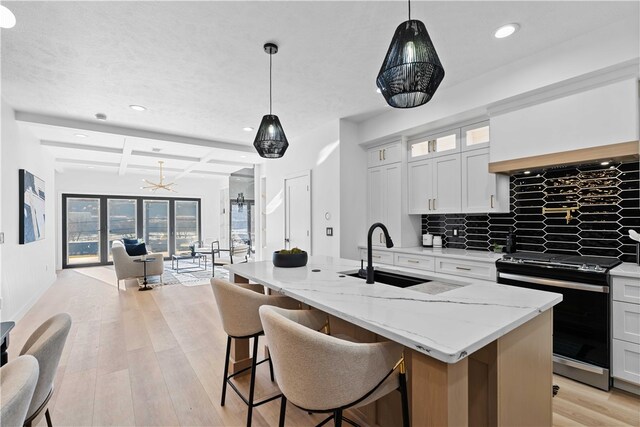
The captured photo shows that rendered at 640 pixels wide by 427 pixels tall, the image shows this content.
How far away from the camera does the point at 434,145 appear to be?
3861 millimetres

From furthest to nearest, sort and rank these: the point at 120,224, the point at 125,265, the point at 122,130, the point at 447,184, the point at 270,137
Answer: the point at 120,224
the point at 125,265
the point at 122,130
the point at 447,184
the point at 270,137

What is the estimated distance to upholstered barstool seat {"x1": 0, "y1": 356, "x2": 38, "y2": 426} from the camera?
84cm

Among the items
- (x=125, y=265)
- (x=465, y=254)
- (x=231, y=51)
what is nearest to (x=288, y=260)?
(x=231, y=51)

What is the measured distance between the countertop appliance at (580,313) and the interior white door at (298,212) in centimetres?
300

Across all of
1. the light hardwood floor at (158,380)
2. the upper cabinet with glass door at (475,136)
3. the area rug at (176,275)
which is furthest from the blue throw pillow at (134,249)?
the upper cabinet with glass door at (475,136)

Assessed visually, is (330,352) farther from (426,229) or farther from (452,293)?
(426,229)

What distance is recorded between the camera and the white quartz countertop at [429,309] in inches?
42.1

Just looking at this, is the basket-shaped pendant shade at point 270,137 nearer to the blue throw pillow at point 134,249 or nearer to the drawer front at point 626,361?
the drawer front at point 626,361

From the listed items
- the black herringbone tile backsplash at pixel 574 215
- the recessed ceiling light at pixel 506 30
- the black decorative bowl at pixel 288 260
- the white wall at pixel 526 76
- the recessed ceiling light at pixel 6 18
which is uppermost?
the recessed ceiling light at pixel 506 30

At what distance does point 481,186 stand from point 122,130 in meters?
4.91

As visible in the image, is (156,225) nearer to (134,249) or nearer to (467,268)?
(134,249)

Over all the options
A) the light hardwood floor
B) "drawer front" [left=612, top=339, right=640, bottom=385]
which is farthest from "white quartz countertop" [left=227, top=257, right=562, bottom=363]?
"drawer front" [left=612, top=339, right=640, bottom=385]

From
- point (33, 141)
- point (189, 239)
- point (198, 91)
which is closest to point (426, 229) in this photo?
point (198, 91)

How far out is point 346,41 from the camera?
2.52m
